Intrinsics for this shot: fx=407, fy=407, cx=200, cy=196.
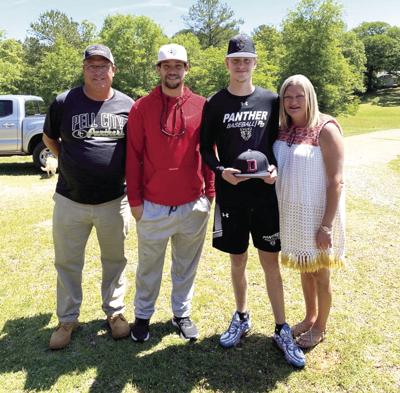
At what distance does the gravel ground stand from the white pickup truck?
7.31m

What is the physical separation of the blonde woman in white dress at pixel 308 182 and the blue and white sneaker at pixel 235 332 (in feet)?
2.40

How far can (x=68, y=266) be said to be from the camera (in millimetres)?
3248

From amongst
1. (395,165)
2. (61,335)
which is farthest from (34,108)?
(395,165)

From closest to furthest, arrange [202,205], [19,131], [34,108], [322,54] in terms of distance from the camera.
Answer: [202,205]
[19,131]
[34,108]
[322,54]

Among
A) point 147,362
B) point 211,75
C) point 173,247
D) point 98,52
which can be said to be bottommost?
point 147,362

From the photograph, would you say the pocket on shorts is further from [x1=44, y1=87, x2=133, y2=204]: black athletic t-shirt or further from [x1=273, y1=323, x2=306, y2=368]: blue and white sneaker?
[x1=273, y1=323, x2=306, y2=368]: blue and white sneaker

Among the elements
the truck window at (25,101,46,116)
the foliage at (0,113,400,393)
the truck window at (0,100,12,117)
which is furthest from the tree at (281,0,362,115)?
the foliage at (0,113,400,393)

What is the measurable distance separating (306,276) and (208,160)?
3.98 feet

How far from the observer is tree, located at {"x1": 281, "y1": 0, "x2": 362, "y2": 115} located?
3303 centimetres

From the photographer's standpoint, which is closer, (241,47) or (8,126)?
(241,47)

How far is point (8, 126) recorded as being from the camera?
9.98 meters

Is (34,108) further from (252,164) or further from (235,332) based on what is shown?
(252,164)

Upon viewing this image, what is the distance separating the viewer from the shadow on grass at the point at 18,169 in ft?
33.5

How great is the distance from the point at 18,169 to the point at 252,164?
9.69 meters
